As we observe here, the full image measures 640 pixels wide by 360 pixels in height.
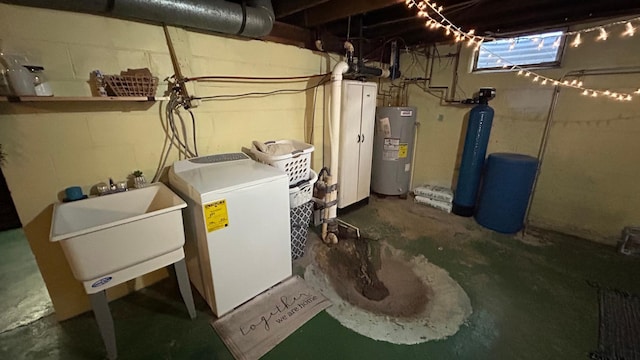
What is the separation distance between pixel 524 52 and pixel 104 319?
419cm

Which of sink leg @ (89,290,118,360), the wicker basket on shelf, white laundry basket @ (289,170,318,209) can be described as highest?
the wicker basket on shelf

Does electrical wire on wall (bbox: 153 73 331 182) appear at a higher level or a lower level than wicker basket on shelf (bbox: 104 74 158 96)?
lower

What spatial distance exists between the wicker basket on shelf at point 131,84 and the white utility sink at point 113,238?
0.62 metres

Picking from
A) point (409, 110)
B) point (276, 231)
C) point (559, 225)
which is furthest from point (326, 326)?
point (559, 225)

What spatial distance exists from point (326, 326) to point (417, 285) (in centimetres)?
83

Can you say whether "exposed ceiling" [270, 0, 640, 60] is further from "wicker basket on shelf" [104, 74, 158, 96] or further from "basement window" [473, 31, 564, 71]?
"wicker basket on shelf" [104, 74, 158, 96]

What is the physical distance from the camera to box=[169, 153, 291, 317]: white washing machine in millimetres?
1467

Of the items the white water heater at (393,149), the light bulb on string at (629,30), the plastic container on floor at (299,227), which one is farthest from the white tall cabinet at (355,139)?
the light bulb on string at (629,30)

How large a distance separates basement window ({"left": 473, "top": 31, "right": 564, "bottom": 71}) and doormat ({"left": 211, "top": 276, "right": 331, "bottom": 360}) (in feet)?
8.90

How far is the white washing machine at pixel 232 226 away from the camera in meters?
1.47

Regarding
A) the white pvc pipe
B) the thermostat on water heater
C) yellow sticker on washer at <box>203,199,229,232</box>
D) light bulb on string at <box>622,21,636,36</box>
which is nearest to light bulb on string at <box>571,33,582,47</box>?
light bulb on string at <box>622,21,636,36</box>

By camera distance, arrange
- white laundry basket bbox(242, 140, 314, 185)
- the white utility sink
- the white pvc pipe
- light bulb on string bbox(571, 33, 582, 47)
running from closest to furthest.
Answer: the white utility sink
white laundry basket bbox(242, 140, 314, 185)
light bulb on string bbox(571, 33, 582, 47)
the white pvc pipe

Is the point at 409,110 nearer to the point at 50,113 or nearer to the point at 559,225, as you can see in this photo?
the point at 559,225

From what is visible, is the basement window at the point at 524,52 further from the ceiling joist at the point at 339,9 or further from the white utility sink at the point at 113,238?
the white utility sink at the point at 113,238
